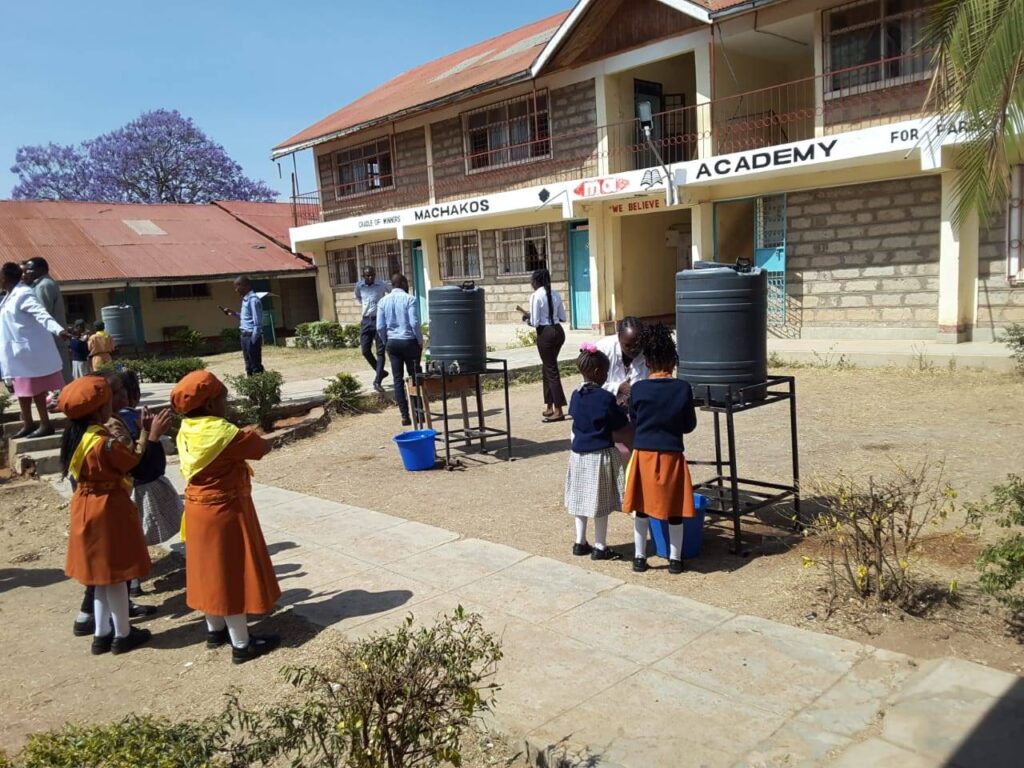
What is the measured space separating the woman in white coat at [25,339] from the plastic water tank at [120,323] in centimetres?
1337

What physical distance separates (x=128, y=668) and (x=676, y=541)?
3.00 m

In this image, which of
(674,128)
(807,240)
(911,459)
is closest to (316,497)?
(911,459)

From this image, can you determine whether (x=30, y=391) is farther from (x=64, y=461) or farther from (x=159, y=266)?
(x=159, y=266)

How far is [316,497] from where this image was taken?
7090 millimetres

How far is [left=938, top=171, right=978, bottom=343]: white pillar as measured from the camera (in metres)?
12.3

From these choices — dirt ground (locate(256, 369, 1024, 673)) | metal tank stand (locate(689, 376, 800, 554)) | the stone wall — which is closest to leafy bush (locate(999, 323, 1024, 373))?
dirt ground (locate(256, 369, 1024, 673))

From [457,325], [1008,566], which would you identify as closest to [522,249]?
[457,325]

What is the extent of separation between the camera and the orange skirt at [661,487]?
176 inches

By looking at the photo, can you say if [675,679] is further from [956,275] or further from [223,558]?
[956,275]

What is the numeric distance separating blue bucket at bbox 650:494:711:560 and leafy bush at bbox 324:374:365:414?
665 cm

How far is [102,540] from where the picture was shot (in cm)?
407

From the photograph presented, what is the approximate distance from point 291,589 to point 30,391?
474 cm

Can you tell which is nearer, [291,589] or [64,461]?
[64,461]

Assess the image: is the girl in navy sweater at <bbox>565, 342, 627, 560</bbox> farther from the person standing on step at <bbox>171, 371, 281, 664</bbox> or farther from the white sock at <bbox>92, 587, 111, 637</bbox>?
the white sock at <bbox>92, 587, 111, 637</bbox>
